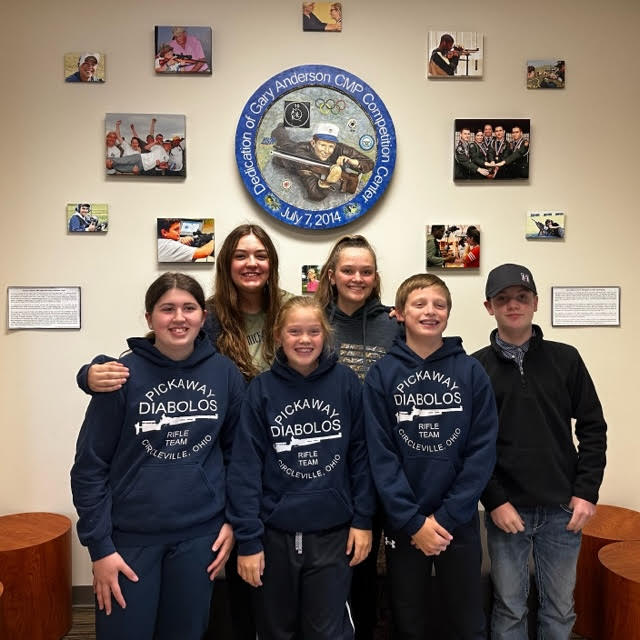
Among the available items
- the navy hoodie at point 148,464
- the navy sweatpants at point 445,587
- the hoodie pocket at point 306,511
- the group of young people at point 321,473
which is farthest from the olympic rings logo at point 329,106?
the navy sweatpants at point 445,587

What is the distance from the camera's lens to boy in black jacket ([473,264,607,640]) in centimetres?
166

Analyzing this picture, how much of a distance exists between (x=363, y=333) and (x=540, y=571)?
0.92 metres

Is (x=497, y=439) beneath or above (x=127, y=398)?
beneath

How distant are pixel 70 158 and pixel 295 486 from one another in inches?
69.0

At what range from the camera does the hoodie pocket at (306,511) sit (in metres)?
1.52

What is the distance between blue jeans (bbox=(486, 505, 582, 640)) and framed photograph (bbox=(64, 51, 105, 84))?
2.30 meters

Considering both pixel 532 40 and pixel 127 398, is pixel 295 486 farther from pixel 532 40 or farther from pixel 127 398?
pixel 532 40

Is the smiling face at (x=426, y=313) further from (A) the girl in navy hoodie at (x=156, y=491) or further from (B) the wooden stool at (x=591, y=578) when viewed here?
(B) the wooden stool at (x=591, y=578)

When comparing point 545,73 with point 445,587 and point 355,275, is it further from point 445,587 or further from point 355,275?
point 445,587

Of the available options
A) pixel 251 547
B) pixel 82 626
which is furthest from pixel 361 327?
pixel 82 626

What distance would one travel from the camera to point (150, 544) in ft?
4.90

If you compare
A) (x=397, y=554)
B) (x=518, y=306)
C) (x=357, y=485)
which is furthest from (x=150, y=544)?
(x=518, y=306)

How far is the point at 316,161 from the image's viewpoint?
94.6 inches

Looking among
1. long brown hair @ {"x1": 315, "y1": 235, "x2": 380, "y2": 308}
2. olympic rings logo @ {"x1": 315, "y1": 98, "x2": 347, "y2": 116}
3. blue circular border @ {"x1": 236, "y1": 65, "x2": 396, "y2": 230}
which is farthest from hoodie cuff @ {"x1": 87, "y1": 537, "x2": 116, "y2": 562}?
olympic rings logo @ {"x1": 315, "y1": 98, "x2": 347, "y2": 116}
